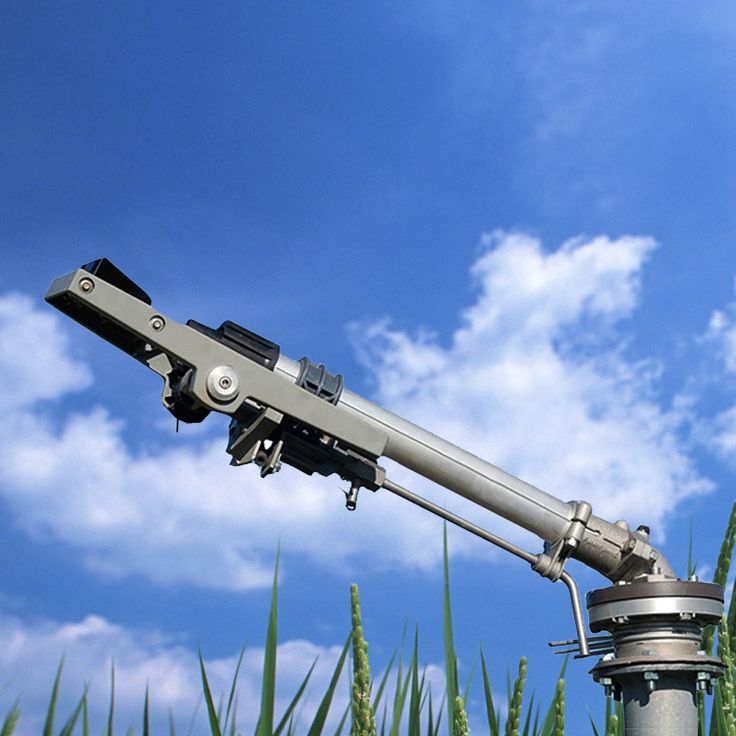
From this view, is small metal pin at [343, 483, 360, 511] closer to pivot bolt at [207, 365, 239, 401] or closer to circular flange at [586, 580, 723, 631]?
pivot bolt at [207, 365, 239, 401]

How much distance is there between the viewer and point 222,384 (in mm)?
2963

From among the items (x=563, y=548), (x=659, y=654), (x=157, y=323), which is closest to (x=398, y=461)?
(x=563, y=548)

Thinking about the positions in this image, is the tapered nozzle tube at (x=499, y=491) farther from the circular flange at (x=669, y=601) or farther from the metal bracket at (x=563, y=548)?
the circular flange at (x=669, y=601)

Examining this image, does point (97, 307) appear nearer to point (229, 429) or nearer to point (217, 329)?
point (217, 329)

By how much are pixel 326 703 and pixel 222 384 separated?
1018mm

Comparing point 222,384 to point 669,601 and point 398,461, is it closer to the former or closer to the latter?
point 398,461

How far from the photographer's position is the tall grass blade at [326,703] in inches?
107

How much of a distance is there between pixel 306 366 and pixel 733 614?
168 cm

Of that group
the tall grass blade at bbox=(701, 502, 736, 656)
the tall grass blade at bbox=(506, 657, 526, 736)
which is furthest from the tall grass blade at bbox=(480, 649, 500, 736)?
the tall grass blade at bbox=(506, 657, 526, 736)

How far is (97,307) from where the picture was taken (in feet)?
9.66

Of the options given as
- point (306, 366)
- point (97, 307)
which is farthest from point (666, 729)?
point (97, 307)

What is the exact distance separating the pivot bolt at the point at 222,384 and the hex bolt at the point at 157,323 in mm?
216

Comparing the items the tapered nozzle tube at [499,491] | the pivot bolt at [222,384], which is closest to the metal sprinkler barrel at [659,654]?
the tapered nozzle tube at [499,491]

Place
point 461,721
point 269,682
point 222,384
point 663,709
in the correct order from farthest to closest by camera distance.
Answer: point 663,709
point 222,384
point 269,682
point 461,721
